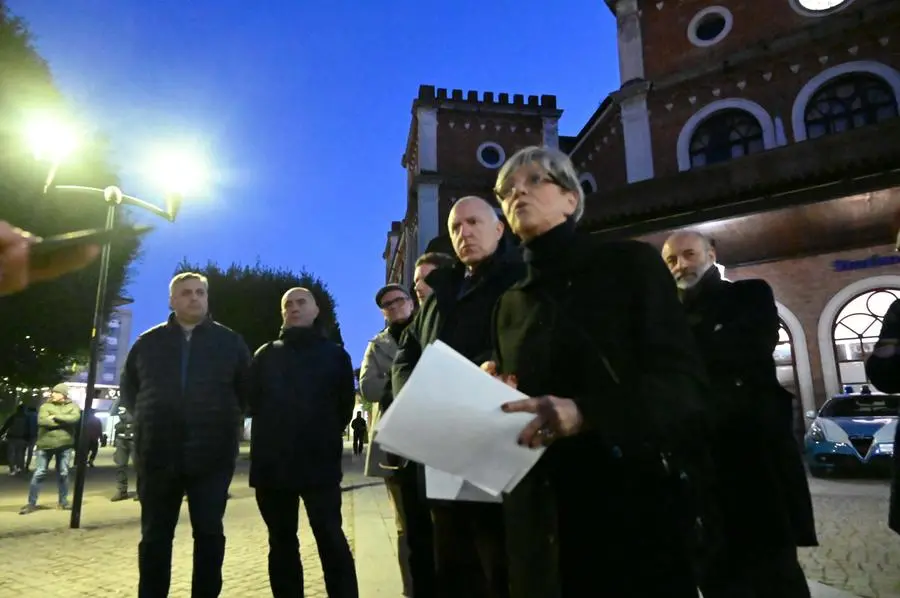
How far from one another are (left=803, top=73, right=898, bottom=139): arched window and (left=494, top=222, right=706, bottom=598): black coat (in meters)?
15.1

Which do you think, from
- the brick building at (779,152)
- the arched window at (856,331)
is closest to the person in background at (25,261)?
the brick building at (779,152)

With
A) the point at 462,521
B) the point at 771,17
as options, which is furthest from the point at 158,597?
the point at 771,17

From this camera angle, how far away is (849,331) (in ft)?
47.6

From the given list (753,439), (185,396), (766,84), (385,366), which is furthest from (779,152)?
(185,396)

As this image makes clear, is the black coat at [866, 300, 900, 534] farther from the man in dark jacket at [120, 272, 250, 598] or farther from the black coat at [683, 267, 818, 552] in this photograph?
the man in dark jacket at [120, 272, 250, 598]

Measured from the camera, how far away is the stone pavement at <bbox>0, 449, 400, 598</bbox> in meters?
4.31

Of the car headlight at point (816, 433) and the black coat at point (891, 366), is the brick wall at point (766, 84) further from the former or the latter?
the black coat at point (891, 366)

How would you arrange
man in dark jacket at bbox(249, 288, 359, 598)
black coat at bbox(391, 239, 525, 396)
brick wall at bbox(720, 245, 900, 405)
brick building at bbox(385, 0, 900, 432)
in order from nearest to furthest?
black coat at bbox(391, 239, 525, 396) < man in dark jacket at bbox(249, 288, 359, 598) < brick building at bbox(385, 0, 900, 432) < brick wall at bbox(720, 245, 900, 405)

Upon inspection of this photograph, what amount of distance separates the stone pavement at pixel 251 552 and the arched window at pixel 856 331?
6.74m

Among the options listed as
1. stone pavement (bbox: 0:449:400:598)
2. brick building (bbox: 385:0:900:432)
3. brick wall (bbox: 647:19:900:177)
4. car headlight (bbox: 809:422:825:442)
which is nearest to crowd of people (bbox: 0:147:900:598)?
stone pavement (bbox: 0:449:400:598)

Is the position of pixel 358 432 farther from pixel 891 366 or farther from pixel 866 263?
pixel 891 366

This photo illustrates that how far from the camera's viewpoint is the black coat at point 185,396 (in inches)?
134

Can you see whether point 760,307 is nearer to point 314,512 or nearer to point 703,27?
point 314,512

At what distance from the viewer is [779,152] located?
11.2 metres
